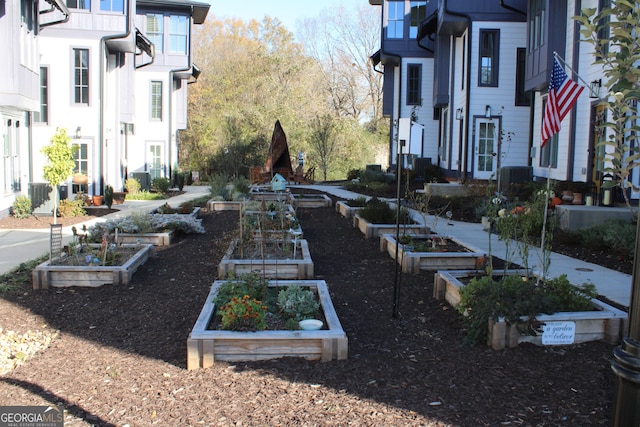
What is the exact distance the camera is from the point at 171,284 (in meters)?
7.57

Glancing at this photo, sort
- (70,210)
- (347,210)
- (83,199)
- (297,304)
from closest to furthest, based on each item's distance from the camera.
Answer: (297,304)
(347,210)
(70,210)
(83,199)

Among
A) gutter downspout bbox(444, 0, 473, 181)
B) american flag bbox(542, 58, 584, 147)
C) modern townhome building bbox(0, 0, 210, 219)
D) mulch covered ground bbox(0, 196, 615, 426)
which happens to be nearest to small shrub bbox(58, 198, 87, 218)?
modern townhome building bbox(0, 0, 210, 219)

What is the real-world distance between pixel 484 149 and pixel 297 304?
14960 mm

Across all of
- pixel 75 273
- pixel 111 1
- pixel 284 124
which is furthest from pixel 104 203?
pixel 284 124

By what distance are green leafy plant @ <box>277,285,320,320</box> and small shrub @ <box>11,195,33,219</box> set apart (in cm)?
1061

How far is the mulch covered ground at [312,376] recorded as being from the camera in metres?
3.99

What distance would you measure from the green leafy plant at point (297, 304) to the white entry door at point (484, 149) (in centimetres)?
1453

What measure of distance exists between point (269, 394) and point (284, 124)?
31.8 metres

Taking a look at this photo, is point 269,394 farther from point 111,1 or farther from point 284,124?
point 284,124

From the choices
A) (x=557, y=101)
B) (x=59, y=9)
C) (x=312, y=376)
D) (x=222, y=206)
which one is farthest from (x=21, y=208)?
(x=312, y=376)

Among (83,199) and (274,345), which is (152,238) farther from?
(83,199)

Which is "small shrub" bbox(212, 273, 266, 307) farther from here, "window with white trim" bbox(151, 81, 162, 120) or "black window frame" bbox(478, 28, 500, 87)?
"window with white trim" bbox(151, 81, 162, 120)

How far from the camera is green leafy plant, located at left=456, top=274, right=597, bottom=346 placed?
517 cm

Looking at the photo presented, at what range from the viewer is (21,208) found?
564 inches
